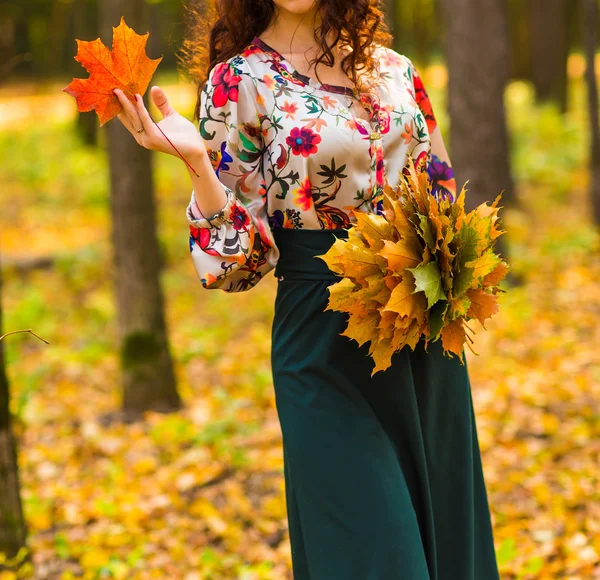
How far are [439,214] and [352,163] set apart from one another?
37 cm

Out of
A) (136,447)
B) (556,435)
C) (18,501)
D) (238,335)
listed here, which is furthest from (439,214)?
(238,335)

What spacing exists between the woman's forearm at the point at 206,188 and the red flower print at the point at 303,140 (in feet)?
0.81

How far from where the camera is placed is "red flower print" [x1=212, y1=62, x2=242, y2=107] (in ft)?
7.68

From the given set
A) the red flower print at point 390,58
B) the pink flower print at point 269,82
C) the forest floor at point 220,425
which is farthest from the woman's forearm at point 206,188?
the forest floor at point 220,425

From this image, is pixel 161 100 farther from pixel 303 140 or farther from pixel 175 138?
pixel 303 140

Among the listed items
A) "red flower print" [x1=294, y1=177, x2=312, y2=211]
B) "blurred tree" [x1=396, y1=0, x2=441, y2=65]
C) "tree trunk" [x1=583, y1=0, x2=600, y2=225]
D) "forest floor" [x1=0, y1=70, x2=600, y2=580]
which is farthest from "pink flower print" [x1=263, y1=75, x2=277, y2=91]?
"blurred tree" [x1=396, y1=0, x2=441, y2=65]

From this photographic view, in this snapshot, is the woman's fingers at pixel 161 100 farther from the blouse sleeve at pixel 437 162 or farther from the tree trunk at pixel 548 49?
the tree trunk at pixel 548 49

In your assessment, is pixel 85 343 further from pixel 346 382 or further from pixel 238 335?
pixel 346 382

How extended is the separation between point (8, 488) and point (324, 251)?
5.71 feet

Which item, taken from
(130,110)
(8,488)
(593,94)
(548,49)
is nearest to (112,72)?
(130,110)

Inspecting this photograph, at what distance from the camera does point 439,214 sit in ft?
6.77

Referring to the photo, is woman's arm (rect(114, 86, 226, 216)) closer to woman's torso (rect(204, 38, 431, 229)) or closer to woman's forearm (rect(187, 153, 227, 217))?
woman's forearm (rect(187, 153, 227, 217))

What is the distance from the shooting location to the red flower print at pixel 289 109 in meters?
2.31

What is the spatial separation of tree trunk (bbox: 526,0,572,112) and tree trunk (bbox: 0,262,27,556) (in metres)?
13.9
